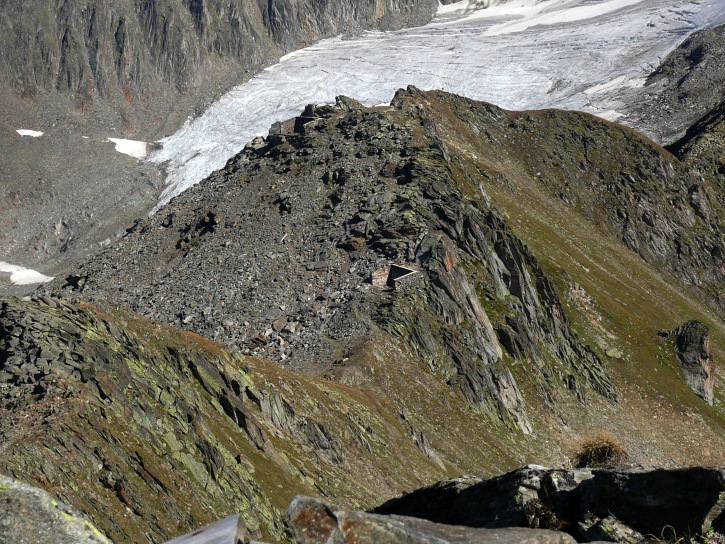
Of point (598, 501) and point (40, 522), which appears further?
point (598, 501)

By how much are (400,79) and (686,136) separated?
2542 inches

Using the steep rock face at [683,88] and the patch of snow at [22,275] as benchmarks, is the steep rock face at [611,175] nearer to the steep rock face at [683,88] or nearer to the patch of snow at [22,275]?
the steep rock face at [683,88]

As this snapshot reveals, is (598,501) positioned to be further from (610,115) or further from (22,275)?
(610,115)

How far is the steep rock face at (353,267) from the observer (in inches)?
1905

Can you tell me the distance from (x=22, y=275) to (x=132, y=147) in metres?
43.4

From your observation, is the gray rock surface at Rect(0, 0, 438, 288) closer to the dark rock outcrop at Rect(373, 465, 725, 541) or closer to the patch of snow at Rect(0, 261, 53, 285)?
the patch of snow at Rect(0, 261, 53, 285)

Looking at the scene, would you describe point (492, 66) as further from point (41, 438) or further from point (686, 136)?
point (41, 438)

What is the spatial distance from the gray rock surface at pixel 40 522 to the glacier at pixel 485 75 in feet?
464

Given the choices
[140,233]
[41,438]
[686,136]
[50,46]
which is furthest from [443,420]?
[50,46]

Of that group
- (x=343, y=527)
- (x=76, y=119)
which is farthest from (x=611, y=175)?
(x=76, y=119)

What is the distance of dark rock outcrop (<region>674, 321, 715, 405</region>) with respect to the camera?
2707 inches

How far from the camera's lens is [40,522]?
24.9ft

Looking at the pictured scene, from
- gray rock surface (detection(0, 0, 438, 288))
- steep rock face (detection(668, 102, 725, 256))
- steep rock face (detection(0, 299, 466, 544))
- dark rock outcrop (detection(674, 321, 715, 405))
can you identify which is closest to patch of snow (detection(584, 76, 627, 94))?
steep rock face (detection(668, 102, 725, 256))

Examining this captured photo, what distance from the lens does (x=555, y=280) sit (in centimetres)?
6944
